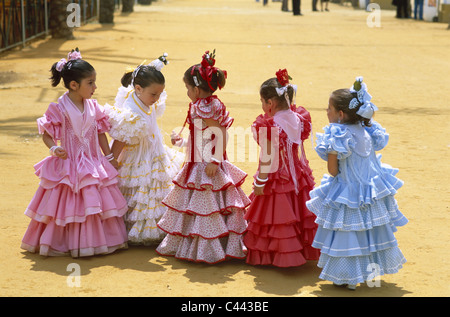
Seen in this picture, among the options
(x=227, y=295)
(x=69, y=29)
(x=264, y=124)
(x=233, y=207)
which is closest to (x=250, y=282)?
(x=227, y=295)

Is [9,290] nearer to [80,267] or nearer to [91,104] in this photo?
[80,267]

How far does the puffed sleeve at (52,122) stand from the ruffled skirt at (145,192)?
587 mm

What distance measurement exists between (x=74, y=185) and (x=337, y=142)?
A: 1.94m

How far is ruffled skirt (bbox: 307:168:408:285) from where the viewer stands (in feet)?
14.1

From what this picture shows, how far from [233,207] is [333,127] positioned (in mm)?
1011

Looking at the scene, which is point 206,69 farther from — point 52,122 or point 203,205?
point 52,122

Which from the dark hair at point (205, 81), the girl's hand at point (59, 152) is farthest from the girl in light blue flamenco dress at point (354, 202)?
the girl's hand at point (59, 152)

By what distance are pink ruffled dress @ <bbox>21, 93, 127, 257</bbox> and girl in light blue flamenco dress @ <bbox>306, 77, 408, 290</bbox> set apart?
160 cm

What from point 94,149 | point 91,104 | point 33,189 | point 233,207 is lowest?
point 33,189

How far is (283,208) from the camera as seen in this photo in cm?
471

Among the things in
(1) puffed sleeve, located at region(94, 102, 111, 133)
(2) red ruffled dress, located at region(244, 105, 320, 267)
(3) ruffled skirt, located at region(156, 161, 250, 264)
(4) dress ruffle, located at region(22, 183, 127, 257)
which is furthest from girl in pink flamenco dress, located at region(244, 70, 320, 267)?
(1) puffed sleeve, located at region(94, 102, 111, 133)

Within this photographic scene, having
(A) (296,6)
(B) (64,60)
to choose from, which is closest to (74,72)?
(B) (64,60)
